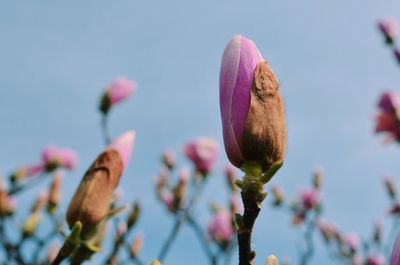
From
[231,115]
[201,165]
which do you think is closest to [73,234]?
[231,115]

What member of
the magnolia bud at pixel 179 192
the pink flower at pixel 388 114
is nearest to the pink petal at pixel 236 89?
the magnolia bud at pixel 179 192

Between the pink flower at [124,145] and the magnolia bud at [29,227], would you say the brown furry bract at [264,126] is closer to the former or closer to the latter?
the pink flower at [124,145]

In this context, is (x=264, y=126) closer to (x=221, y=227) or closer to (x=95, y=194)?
(x=95, y=194)

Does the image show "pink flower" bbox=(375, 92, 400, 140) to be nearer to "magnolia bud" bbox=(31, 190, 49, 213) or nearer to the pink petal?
"magnolia bud" bbox=(31, 190, 49, 213)

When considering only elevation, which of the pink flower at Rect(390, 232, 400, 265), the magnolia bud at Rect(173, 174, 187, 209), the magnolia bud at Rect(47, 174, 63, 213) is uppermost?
the pink flower at Rect(390, 232, 400, 265)

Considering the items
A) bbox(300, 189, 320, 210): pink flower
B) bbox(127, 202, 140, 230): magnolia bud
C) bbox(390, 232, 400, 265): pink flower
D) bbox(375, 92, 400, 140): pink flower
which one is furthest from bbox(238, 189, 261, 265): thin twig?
bbox(300, 189, 320, 210): pink flower

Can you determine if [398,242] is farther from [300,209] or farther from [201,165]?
[300,209]
